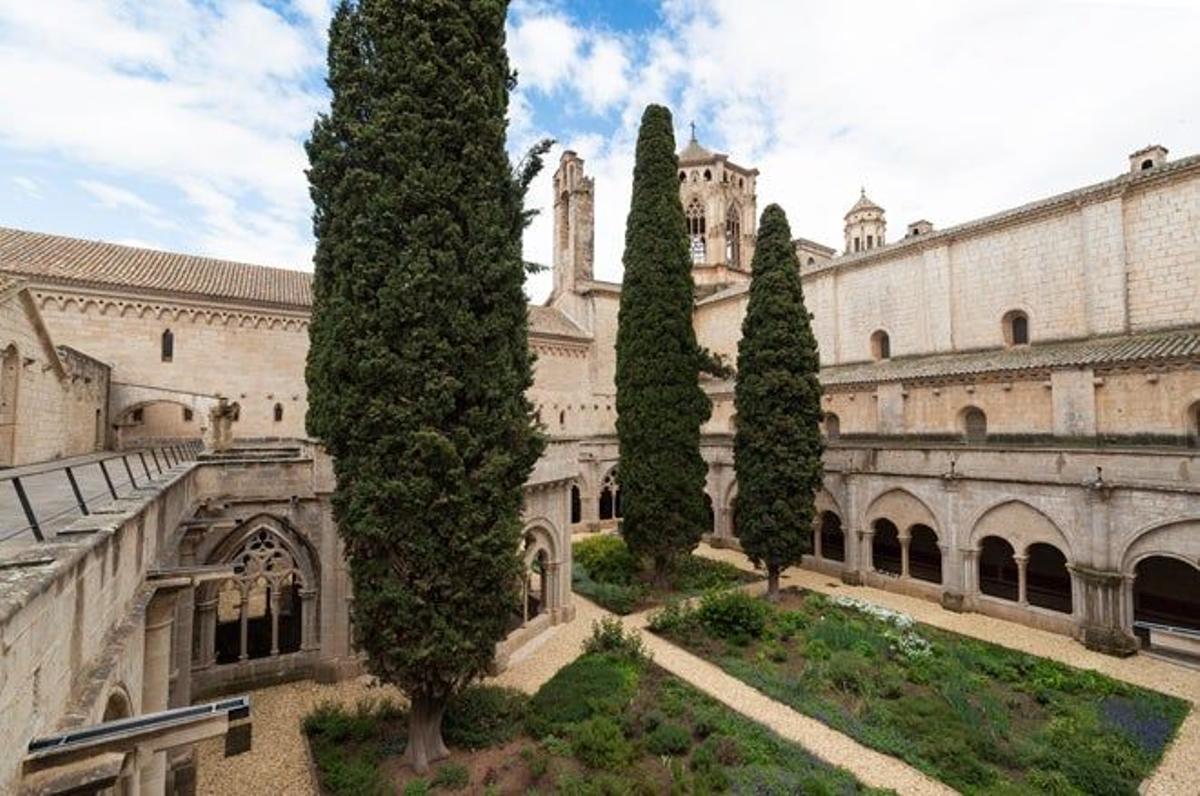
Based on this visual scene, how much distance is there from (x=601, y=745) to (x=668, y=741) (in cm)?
116

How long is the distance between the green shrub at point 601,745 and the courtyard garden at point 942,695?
3911 millimetres

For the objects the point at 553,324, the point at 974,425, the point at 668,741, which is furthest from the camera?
the point at 553,324

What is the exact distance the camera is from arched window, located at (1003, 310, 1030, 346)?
67.4 feet

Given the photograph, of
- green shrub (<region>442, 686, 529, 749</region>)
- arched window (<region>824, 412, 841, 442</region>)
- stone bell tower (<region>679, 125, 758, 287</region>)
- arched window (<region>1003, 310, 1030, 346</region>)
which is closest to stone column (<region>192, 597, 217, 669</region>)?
green shrub (<region>442, 686, 529, 749</region>)

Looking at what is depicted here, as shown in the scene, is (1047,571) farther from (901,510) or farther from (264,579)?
(264,579)

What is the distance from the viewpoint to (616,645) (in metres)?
12.4

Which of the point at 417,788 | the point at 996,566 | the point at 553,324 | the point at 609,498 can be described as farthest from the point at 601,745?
the point at 553,324

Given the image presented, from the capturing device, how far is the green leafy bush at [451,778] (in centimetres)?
797

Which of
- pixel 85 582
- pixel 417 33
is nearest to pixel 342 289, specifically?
pixel 417 33

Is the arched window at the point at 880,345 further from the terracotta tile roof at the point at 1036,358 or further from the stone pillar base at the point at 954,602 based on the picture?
the stone pillar base at the point at 954,602

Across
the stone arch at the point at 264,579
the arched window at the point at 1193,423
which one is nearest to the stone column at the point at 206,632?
the stone arch at the point at 264,579

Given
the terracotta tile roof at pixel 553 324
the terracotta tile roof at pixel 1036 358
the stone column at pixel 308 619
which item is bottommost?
the stone column at pixel 308 619

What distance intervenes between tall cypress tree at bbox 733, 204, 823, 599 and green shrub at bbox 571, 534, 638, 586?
4077 millimetres

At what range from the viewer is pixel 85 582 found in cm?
422
